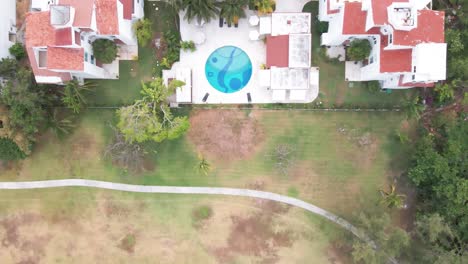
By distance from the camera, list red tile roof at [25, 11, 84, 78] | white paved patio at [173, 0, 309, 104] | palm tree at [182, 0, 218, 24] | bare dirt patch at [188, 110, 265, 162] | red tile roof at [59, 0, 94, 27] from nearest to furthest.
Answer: red tile roof at [59, 0, 94, 27] < red tile roof at [25, 11, 84, 78] < palm tree at [182, 0, 218, 24] < white paved patio at [173, 0, 309, 104] < bare dirt patch at [188, 110, 265, 162]

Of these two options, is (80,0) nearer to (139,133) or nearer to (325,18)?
(139,133)

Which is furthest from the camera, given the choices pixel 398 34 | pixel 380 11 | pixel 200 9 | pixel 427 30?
pixel 200 9

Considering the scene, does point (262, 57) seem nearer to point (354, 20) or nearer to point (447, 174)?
point (354, 20)

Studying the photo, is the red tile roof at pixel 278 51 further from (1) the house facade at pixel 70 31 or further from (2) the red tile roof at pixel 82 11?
(2) the red tile roof at pixel 82 11

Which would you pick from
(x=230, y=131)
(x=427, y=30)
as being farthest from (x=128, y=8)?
(x=427, y=30)

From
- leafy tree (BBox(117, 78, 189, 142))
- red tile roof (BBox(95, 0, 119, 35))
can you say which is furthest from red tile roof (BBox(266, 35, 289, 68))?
red tile roof (BBox(95, 0, 119, 35))

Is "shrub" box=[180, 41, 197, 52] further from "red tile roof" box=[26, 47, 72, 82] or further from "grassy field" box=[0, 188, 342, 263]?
"grassy field" box=[0, 188, 342, 263]
